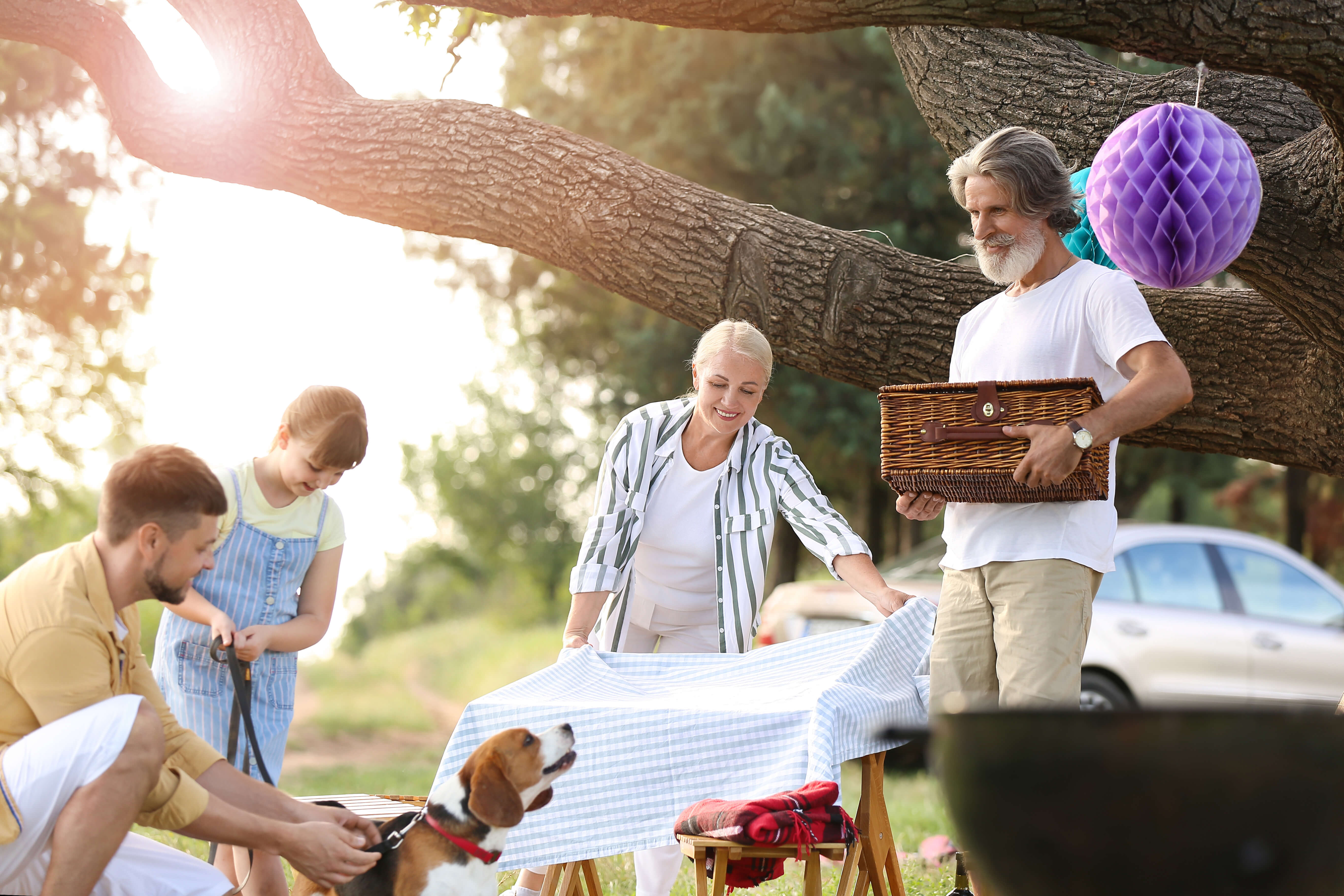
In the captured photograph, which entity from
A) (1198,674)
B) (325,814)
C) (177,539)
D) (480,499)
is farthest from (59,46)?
(480,499)

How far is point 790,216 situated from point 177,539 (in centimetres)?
320

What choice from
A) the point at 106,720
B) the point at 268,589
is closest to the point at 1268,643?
the point at 268,589

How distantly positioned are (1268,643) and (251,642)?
7452mm

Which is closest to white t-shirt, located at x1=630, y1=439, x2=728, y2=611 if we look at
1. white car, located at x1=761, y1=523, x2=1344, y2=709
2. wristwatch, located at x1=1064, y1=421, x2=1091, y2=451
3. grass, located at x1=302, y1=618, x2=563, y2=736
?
wristwatch, located at x1=1064, y1=421, x2=1091, y2=451

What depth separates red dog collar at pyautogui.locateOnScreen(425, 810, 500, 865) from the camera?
9.43 ft

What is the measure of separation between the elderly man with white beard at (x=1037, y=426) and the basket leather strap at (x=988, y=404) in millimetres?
62

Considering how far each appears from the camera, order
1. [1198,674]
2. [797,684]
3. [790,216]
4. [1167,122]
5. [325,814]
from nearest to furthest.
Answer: [325,814], [1167,122], [797,684], [790,216], [1198,674]

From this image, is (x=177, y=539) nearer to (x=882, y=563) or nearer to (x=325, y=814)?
(x=325, y=814)

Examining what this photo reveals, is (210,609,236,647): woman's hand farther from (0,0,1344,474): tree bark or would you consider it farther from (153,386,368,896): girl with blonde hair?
(0,0,1344,474): tree bark

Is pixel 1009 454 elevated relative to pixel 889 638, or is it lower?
elevated

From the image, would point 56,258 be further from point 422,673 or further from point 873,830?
point 422,673

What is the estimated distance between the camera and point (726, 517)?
4391 mm

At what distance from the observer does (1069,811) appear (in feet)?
6.08

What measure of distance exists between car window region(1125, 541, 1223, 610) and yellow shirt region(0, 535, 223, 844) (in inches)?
288
